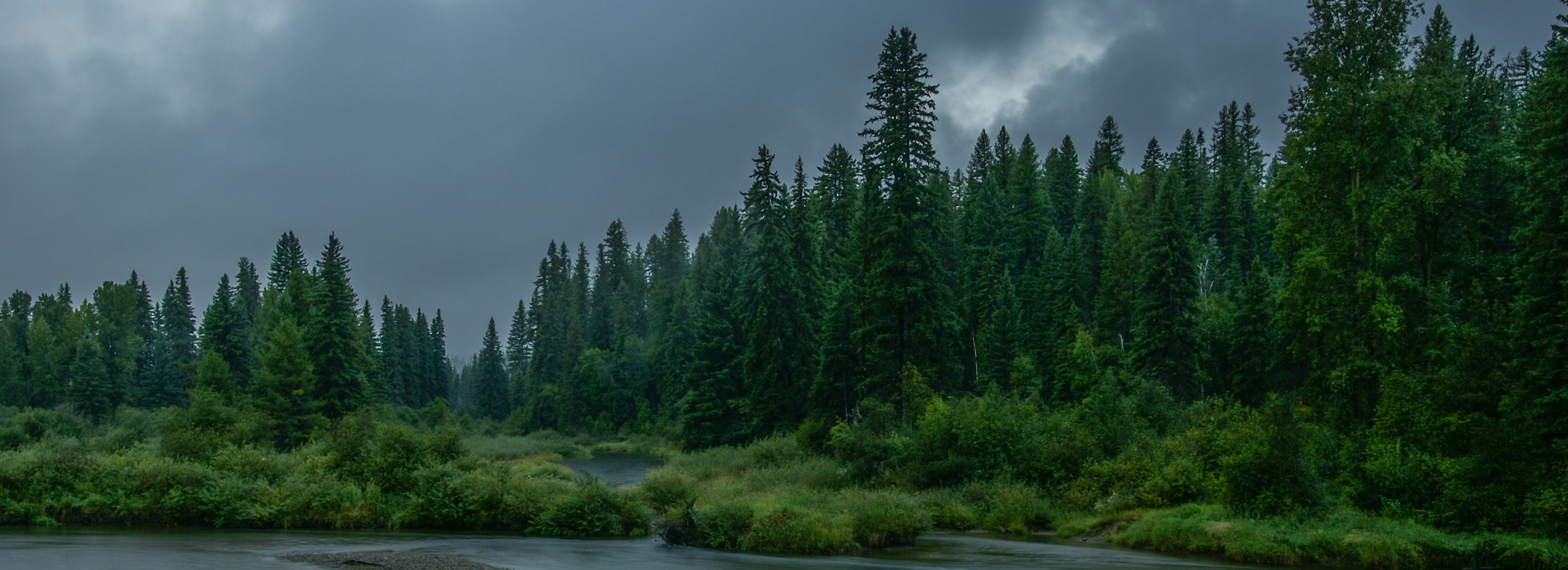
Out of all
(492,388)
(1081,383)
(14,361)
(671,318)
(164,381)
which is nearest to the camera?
(1081,383)

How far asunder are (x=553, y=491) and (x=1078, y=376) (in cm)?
3708

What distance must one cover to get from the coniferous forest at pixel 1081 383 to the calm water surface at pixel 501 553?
1.78 metres

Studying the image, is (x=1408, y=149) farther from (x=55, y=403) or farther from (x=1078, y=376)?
(x=55, y=403)

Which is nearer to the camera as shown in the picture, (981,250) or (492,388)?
(981,250)

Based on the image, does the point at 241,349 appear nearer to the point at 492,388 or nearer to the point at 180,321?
the point at 180,321

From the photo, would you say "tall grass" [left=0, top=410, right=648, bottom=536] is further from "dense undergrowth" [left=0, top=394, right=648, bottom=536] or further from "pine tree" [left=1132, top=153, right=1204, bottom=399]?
"pine tree" [left=1132, top=153, right=1204, bottom=399]

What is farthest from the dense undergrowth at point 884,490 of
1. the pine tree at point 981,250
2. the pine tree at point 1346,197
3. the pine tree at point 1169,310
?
the pine tree at point 981,250

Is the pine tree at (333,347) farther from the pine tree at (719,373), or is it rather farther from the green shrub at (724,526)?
the green shrub at (724,526)

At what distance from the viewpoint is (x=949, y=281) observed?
68688mm

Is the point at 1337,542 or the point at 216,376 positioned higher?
the point at 216,376

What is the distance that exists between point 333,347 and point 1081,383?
49.4 metres

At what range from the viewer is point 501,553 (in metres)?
26.3

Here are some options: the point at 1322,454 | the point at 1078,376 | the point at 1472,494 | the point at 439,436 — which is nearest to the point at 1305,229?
the point at 1322,454

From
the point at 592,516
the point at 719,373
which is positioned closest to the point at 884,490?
the point at 592,516
